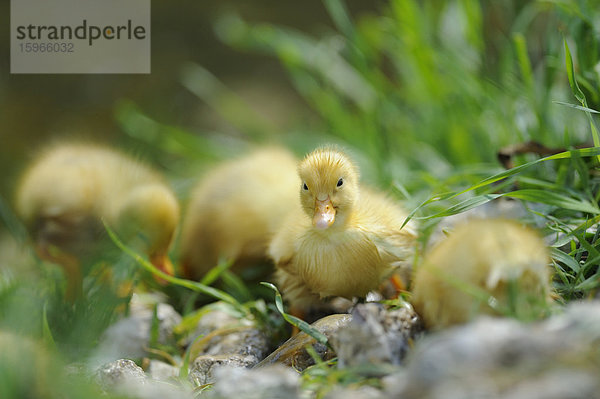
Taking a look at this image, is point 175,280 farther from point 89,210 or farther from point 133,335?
point 89,210

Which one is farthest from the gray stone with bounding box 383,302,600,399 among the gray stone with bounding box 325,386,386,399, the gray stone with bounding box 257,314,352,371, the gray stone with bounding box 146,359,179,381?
the gray stone with bounding box 146,359,179,381

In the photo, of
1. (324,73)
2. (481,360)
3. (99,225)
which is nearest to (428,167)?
(324,73)

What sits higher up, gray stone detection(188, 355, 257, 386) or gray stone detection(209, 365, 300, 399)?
gray stone detection(209, 365, 300, 399)

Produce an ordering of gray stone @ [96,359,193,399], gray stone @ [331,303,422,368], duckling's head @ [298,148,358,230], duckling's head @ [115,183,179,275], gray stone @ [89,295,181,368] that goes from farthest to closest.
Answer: duckling's head @ [115,183,179,275] < gray stone @ [89,295,181,368] < duckling's head @ [298,148,358,230] < gray stone @ [96,359,193,399] < gray stone @ [331,303,422,368]

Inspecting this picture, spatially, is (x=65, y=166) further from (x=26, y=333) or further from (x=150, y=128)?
(x=150, y=128)

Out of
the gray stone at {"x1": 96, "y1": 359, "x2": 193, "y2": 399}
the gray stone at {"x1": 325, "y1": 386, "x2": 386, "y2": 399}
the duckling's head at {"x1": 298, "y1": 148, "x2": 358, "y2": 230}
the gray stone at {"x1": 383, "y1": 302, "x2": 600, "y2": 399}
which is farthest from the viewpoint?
the duckling's head at {"x1": 298, "y1": 148, "x2": 358, "y2": 230}

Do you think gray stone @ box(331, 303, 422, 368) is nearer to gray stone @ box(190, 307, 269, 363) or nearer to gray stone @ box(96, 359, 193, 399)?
gray stone @ box(96, 359, 193, 399)

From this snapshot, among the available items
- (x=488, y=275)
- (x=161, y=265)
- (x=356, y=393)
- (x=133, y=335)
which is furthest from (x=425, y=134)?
(x=356, y=393)
